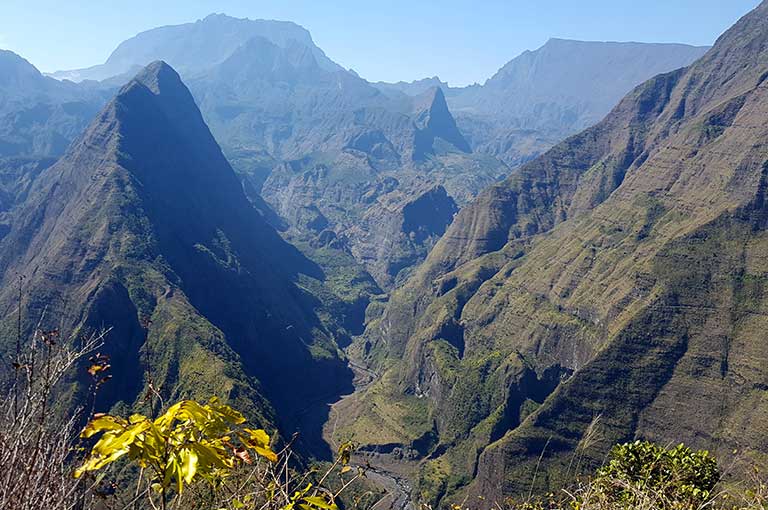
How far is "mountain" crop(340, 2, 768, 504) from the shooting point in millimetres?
110125

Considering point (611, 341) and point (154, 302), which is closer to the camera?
point (611, 341)

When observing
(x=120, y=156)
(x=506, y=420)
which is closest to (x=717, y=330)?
(x=506, y=420)

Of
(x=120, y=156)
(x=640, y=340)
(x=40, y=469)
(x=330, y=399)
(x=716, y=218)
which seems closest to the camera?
(x=40, y=469)

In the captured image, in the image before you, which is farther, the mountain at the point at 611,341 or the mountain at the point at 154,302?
the mountain at the point at 154,302

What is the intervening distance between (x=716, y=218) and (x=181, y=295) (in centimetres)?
14776

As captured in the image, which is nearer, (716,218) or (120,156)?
(716,218)

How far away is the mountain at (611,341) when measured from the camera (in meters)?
110

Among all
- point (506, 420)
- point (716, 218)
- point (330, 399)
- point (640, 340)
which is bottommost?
point (330, 399)

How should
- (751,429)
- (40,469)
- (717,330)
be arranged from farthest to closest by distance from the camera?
(717,330)
(751,429)
(40,469)

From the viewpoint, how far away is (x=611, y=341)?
12462 cm

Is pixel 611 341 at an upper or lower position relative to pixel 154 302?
upper

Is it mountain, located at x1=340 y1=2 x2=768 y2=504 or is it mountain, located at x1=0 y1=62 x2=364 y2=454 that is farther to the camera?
mountain, located at x1=0 y1=62 x2=364 y2=454

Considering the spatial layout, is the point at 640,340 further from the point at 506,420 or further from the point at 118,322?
the point at 118,322

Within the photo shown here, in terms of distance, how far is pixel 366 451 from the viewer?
142250 millimetres
